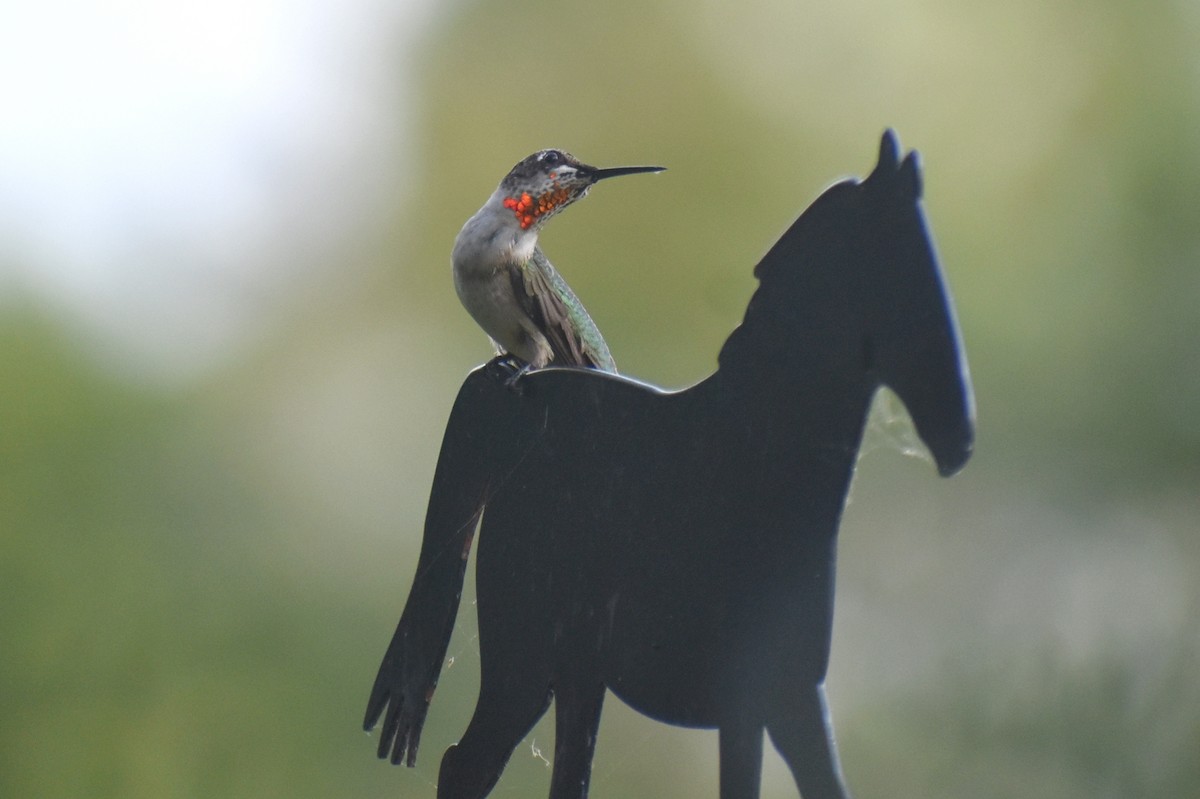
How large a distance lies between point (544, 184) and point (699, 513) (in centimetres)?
73

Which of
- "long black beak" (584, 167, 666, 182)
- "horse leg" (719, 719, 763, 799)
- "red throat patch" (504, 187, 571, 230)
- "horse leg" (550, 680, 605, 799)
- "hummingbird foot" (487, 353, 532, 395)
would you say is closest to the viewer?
"horse leg" (719, 719, 763, 799)

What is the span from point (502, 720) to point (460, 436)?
407mm

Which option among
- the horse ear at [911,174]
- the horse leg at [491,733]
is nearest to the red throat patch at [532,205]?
the horse leg at [491,733]

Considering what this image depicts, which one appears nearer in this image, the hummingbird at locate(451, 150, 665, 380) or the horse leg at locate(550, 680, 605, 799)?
the horse leg at locate(550, 680, 605, 799)

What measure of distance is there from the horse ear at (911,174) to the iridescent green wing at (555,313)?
2.54 ft

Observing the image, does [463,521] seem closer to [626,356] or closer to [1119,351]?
[626,356]

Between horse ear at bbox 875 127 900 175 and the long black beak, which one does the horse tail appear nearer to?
the long black beak

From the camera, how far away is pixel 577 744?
144 centimetres

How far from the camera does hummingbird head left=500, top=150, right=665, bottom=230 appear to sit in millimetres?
1855

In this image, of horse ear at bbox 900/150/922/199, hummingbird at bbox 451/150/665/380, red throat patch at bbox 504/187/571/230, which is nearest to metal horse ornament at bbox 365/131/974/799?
horse ear at bbox 900/150/922/199

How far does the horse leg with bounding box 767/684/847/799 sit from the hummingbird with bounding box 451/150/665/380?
0.72 m

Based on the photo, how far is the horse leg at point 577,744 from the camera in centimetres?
143

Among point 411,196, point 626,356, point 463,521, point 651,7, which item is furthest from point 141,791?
point 651,7

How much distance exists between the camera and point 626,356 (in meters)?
4.84
